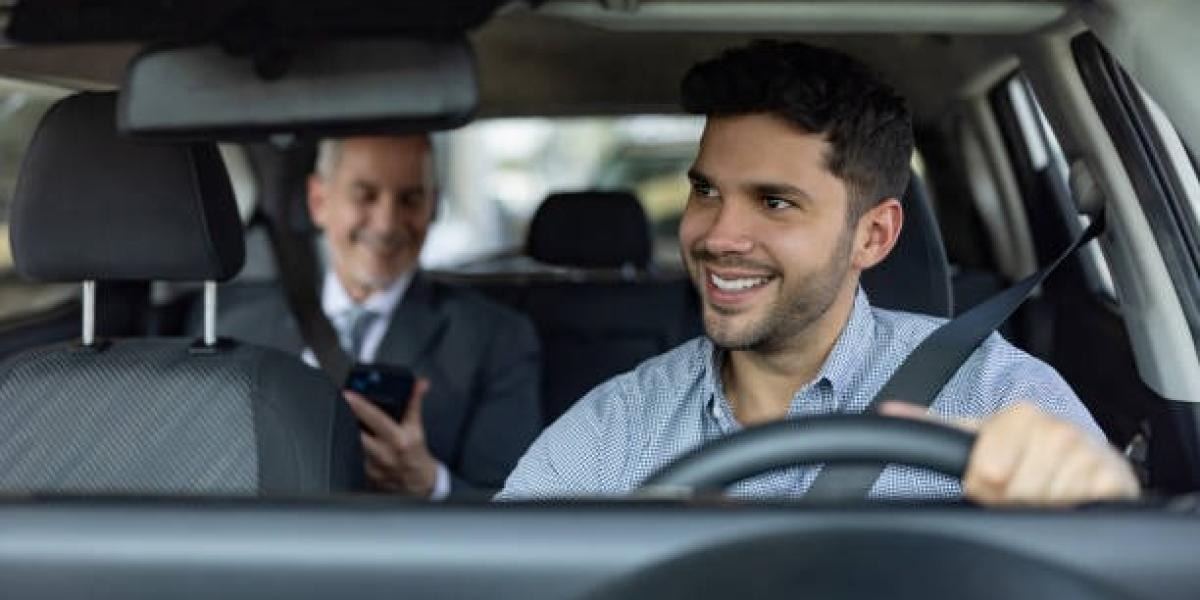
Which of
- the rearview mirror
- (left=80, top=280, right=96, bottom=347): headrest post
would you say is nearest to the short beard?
the rearview mirror

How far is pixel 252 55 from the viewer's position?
5.57 feet

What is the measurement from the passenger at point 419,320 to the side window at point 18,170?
59cm

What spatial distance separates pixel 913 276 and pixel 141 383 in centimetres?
125

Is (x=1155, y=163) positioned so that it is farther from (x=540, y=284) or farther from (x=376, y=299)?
(x=540, y=284)

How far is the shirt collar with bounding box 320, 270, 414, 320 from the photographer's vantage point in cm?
346

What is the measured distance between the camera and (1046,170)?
362 cm

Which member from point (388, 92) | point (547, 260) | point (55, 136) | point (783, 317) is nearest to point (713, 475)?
point (388, 92)

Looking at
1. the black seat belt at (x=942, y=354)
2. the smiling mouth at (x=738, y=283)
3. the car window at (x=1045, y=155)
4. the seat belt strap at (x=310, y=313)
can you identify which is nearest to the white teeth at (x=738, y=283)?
the smiling mouth at (x=738, y=283)

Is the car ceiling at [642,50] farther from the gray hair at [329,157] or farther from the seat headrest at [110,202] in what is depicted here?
the gray hair at [329,157]

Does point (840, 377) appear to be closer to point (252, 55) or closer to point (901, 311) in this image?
point (901, 311)

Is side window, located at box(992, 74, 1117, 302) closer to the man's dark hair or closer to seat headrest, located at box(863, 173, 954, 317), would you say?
seat headrest, located at box(863, 173, 954, 317)

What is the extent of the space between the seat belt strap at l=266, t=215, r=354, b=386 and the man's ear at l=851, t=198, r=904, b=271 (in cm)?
119

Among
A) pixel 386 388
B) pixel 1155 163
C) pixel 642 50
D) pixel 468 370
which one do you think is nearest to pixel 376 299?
→ pixel 468 370

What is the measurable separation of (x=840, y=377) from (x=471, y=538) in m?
1.11
